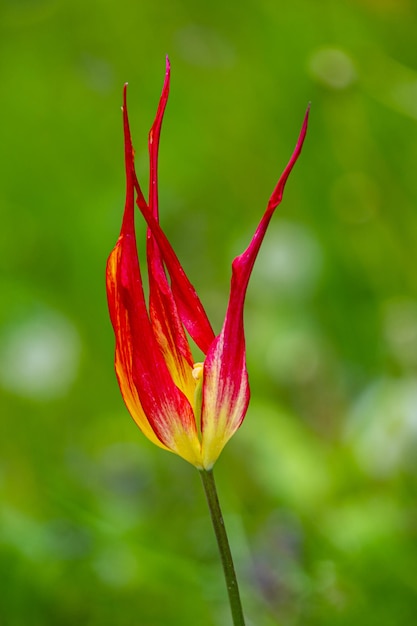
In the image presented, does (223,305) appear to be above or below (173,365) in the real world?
above

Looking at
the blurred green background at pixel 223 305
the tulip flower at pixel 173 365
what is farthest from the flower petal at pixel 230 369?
the blurred green background at pixel 223 305

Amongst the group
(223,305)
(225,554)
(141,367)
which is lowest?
(225,554)

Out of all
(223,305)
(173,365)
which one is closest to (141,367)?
(173,365)

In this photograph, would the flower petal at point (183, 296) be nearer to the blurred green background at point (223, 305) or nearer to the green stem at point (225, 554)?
the green stem at point (225, 554)

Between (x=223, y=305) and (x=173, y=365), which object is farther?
(x=223, y=305)

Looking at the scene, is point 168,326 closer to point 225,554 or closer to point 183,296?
point 183,296

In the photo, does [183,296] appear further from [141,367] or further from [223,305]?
[223,305]
